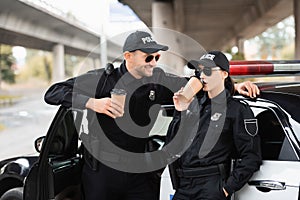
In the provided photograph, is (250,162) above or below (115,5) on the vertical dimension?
below

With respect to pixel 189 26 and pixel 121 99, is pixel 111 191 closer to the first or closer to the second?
pixel 121 99

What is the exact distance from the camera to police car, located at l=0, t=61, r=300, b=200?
2889 millimetres

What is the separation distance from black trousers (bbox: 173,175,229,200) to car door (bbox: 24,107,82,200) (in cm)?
95

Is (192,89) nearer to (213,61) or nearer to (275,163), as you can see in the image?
(213,61)

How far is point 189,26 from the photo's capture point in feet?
107

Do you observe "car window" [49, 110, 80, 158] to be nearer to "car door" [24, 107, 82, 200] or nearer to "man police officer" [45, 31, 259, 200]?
"car door" [24, 107, 82, 200]

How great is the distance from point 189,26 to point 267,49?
5355 cm

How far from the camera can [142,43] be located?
325 centimetres

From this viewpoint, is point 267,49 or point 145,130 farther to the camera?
point 267,49

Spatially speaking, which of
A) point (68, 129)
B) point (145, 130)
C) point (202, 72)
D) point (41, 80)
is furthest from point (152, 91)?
point (41, 80)

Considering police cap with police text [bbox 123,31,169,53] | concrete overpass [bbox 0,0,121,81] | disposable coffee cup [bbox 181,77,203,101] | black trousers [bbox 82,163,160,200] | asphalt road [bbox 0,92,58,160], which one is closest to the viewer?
disposable coffee cup [bbox 181,77,203,101]

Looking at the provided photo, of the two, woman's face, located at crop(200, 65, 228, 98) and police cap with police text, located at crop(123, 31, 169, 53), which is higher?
police cap with police text, located at crop(123, 31, 169, 53)

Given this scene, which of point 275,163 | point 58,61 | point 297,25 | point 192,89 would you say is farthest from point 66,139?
point 58,61

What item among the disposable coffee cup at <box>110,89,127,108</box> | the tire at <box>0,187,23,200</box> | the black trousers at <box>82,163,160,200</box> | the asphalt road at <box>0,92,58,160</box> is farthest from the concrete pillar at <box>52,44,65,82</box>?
the disposable coffee cup at <box>110,89,127,108</box>
